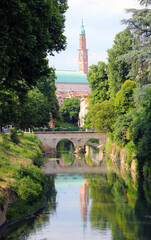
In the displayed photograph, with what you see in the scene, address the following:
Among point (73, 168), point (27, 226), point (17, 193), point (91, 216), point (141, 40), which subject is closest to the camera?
point (27, 226)

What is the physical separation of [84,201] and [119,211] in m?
3.74

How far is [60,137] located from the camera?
68.6m

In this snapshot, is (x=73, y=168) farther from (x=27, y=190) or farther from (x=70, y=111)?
(x=70, y=111)

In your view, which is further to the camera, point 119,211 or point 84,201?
point 84,201

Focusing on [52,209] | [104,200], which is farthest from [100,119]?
[52,209]

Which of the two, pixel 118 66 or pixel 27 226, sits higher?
pixel 118 66

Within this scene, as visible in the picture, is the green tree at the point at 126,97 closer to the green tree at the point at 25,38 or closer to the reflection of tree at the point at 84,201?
the reflection of tree at the point at 84,201

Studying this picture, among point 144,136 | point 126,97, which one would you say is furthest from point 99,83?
point 144,136

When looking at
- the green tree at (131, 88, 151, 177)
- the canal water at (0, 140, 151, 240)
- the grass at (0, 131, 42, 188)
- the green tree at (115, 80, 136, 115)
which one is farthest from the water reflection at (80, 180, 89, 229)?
the green tree at (115, 80, 136, 115)

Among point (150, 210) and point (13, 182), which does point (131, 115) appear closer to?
point (150, 210)

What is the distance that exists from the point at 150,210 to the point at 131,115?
21.0 meters

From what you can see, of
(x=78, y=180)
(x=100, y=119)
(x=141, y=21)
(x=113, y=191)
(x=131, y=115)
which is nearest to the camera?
(x=113, y=191)

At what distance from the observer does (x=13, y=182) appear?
919 inches

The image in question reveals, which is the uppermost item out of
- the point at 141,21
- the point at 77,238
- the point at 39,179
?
the point at 141,21
